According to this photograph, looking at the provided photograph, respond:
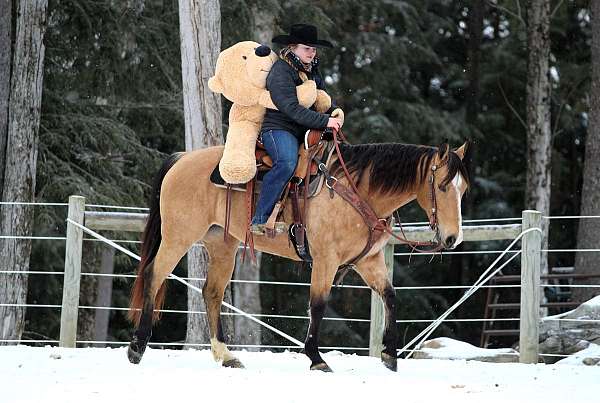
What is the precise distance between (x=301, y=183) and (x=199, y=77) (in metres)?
2.90

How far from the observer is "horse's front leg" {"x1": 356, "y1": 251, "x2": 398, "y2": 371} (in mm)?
6820

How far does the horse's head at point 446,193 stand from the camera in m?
6.45

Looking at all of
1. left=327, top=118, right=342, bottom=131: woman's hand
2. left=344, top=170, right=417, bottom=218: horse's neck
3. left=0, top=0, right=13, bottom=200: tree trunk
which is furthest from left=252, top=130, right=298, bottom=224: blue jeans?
left=0, top=0, right=13, bottom=200: tree trunk

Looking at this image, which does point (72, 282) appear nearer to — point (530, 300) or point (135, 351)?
point (135, 351)

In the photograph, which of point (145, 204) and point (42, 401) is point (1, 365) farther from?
point (145, 204)

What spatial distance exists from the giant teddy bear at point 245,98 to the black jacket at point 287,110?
3.1 inches

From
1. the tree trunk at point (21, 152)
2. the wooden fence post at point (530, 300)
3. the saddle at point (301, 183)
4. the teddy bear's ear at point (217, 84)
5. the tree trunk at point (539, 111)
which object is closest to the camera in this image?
the saddle at point (301, 183)

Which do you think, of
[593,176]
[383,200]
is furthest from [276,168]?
[593,176]

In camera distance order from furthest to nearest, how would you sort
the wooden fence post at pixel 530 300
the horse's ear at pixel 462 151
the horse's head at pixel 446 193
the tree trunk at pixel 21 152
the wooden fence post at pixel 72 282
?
the tree trunk at pixel 21 152
the wooden fence post at pixel 72 282
the wooden fence post at pixel 530 300
the horse's ear at pixel 462 151
the horse's head at pixel 446 193

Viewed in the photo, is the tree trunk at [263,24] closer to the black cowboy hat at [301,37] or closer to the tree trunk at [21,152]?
the tree trunk at [21,152]

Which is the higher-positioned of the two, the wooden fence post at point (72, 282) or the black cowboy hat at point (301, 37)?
the black cowboy hat at point (301, 37)

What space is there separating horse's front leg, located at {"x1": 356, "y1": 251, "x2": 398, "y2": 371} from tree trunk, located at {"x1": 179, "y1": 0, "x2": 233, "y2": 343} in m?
2.75

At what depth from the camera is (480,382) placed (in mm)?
6207

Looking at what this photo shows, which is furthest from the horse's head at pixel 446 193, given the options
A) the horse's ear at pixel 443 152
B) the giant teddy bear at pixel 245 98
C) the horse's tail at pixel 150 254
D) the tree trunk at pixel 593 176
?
the tree trunk at pixel 593 176
